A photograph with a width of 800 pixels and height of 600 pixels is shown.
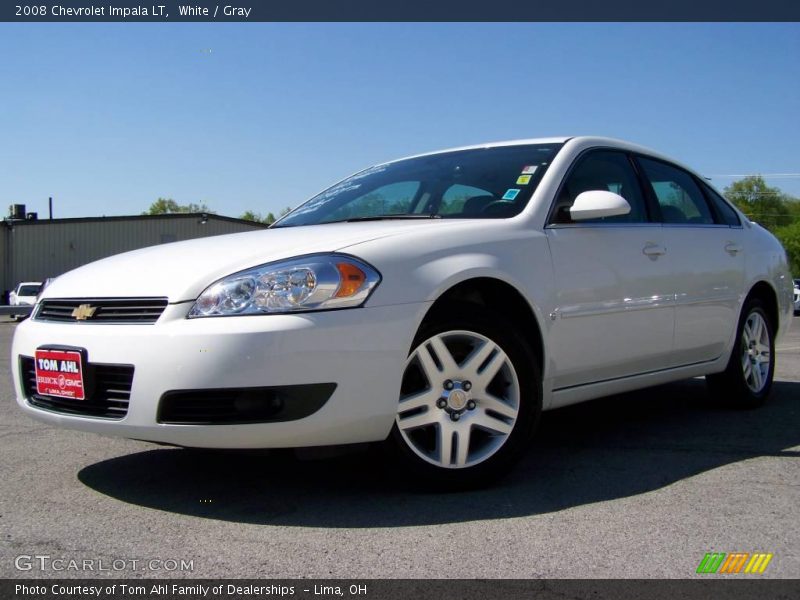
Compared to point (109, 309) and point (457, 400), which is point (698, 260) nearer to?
point (457, 400)

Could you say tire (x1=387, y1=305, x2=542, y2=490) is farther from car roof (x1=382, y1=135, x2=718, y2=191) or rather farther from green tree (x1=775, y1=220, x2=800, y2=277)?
green tree (x1=775, y1=220, x2=800, y2=277)

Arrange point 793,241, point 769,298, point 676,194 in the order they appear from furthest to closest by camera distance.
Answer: point 793,241 → point 769,298 → point 676,194

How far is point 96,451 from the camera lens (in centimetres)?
414

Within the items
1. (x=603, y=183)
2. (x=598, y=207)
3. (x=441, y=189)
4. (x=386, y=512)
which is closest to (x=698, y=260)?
(x=603, y=183)

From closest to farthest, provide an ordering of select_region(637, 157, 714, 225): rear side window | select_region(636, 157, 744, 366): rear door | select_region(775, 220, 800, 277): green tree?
select_region(636, 157, 744, 366): rear door < select_region(637, 157, 714, 225): rear side window < select_region(775, 220, 800, 277): green tree

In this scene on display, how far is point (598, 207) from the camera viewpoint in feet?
12.5

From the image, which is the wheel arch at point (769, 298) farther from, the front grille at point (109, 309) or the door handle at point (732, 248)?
the front grille at point (109, 309)

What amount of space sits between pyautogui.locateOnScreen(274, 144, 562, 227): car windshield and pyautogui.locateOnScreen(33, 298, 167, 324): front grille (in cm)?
133

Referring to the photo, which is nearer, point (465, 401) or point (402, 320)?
point (402, 320)

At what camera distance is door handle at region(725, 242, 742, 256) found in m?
5.08

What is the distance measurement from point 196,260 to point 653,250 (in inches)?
92.8

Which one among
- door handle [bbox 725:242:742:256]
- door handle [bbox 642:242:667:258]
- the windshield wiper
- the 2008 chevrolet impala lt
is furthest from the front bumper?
door handle [bbox 725:242:742:256]

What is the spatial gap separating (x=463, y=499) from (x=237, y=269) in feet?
3.93

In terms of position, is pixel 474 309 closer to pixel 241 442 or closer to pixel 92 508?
pixel 241 442
